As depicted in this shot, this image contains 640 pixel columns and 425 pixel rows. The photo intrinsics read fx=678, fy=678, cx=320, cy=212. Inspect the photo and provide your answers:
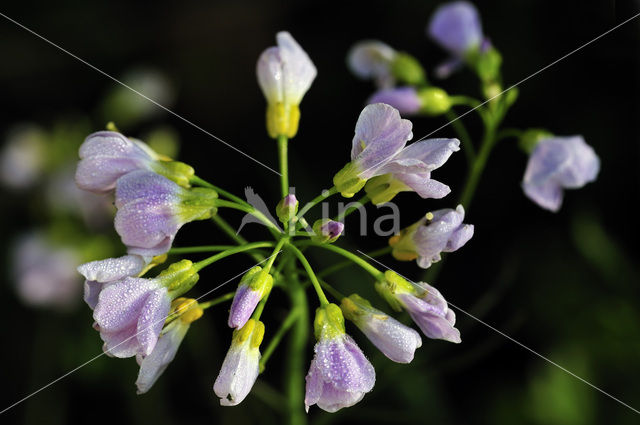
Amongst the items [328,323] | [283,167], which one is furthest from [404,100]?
[328,323]

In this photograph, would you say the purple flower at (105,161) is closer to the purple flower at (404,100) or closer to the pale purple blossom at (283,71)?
the pale purple blossom at (283,71)

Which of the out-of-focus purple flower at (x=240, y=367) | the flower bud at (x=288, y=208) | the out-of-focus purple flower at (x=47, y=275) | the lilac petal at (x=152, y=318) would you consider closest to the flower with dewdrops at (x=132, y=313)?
the lilac petal at (x=152, y=318)

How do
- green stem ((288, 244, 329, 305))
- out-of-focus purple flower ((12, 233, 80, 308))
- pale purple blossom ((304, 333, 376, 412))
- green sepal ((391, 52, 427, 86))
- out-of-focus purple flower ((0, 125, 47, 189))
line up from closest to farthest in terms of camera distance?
pale purple blossom ((304, 333, 376, 412))
green stem ((288, 244, 329, 305))
green sepal ((391, 52, 427, 86))
out-of-focus purple flower ((12, 233, 80, 308))
out-of-focus purple flower ((0, 125, 47, 189))

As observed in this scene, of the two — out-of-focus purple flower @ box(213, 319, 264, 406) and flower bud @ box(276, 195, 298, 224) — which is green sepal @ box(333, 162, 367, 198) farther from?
out-of-focus purple flower @ box(213, 319, 264, 406)

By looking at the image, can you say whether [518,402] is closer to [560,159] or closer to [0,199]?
[560,159]

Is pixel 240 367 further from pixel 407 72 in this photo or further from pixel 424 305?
pixel 407 72

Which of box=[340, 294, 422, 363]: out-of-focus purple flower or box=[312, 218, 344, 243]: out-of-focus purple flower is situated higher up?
box=[312, 218, 344, 243]: out-of-focus purple flower

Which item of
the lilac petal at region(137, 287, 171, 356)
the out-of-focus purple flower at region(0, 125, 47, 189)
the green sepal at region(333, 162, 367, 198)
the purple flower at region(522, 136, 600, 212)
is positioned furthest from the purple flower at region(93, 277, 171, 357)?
the out-of-focus purple flower at region(0, 125, 47, 189)
